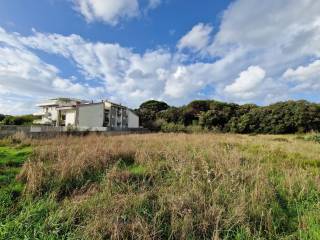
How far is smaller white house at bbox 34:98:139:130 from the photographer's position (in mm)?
33844

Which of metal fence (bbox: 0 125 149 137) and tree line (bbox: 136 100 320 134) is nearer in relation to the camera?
metal fence (bbox: 0 125 149 137)

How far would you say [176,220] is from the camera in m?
2.89

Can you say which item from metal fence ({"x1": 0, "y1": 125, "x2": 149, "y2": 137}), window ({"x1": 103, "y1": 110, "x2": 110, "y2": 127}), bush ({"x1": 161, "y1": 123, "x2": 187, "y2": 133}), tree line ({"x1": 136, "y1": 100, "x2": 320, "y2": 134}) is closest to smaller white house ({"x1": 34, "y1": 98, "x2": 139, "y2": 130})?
window ({"x1": 103, "y1": 110, "x2": 110, "y2": 127})

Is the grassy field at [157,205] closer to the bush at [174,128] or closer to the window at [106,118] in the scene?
the bush at [174,128]

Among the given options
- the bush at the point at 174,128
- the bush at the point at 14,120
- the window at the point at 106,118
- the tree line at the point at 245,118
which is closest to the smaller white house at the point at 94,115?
the window at the point at 106,118

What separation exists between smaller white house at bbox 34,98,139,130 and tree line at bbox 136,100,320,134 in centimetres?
682

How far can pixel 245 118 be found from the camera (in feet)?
93.8

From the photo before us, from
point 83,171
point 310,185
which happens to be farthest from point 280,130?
point 83,171

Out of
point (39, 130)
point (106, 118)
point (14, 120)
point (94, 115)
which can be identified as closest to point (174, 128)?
point (94, 115)

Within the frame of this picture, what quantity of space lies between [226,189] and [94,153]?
11.8 feet

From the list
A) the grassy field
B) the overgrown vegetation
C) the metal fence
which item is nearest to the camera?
the grassy field

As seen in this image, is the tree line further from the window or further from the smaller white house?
the window

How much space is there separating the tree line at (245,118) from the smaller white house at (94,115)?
6822 millimetres

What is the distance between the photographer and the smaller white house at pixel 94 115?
33.8 metres
